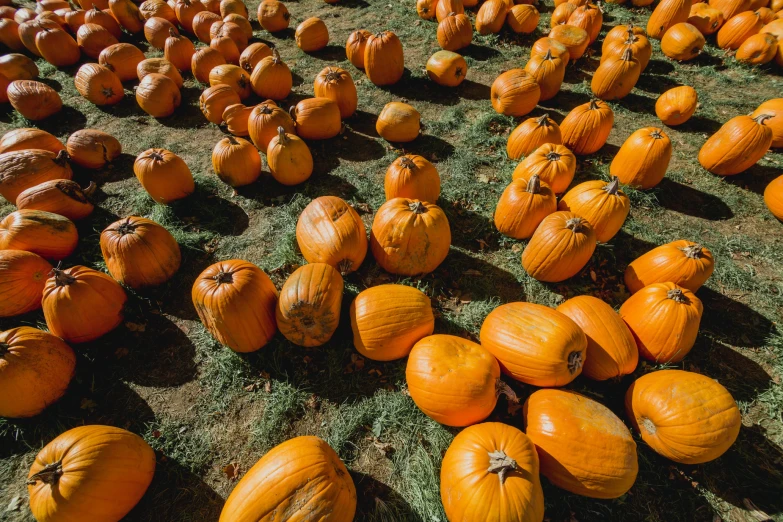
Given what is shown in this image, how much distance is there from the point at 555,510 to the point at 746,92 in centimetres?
852

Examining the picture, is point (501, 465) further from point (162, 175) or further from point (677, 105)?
point (677, 105)

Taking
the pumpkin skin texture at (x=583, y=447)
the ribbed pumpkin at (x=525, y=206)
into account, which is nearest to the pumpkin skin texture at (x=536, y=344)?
the pumpkin skin texture at (x=583, y=447)

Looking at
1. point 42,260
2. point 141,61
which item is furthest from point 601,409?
point 141,61

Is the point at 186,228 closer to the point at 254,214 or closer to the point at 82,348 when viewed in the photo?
the point at 254,214

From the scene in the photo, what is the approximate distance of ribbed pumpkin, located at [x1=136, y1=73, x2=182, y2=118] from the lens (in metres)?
6.63

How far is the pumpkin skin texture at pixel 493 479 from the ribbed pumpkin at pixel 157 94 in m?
7.36

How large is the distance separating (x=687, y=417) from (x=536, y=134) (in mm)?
4018

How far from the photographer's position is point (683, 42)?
750 centimetres

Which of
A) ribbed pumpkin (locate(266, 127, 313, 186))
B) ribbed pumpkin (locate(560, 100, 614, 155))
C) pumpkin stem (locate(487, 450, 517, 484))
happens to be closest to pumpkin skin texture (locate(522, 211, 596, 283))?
ribbed pumpkin (locate(560, 100, 614, 155))

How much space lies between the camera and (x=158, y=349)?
4125mm

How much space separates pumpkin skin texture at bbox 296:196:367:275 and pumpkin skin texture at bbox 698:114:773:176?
5.37 m

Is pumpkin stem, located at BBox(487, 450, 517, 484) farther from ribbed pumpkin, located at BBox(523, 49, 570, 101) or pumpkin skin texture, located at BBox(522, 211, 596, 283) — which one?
ribbed pumpkin, located at BBox(523, 49, 570, 101)

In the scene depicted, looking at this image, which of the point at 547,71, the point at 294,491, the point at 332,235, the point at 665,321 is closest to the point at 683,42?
the point at 547,71

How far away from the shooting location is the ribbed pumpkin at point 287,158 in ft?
17.4
